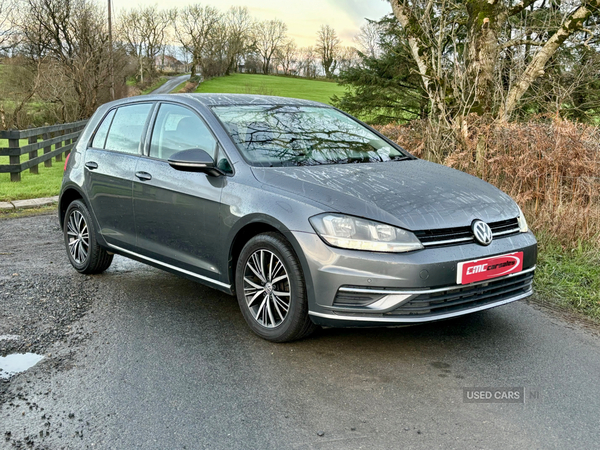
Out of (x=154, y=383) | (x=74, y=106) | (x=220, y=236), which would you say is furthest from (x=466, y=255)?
(x=74, y=106)

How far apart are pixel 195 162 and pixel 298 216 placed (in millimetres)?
948

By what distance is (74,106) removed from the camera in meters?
28.2

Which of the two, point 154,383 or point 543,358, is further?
point 543,358

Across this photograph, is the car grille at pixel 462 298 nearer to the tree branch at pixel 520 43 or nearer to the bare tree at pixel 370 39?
the tree branch at pixel 520 43

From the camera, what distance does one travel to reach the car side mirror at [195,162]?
4.32 m

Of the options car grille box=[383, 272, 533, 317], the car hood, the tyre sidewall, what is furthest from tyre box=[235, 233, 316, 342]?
the tyre sidewall

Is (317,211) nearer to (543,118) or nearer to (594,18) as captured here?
(543,118)

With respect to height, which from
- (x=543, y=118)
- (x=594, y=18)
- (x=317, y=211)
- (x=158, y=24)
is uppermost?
(x=158, y=24)

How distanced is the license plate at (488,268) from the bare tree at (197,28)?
278ft

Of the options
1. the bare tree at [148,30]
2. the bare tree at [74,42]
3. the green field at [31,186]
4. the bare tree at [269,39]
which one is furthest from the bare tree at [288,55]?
the green field at [31,186]

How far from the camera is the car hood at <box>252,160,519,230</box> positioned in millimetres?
3805

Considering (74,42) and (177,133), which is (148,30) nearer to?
(74,42)

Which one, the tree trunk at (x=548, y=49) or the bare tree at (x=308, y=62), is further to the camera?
the bare tree at (x=308, y=62)

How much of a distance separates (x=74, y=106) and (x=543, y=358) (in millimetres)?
27760
